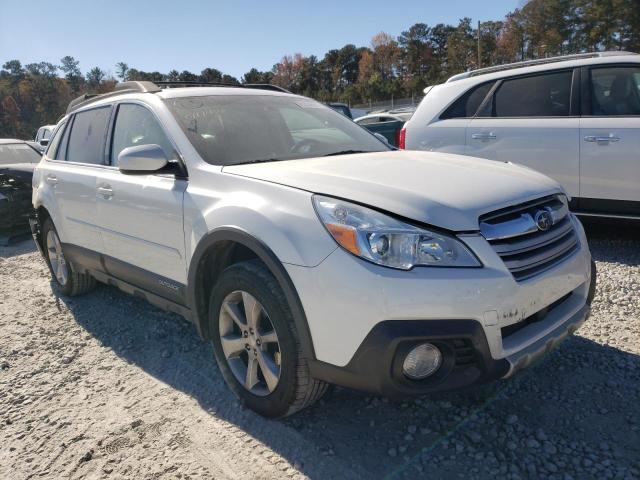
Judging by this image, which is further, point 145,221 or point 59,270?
point 59,270

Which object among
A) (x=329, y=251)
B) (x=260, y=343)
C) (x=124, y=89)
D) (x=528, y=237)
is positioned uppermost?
(x=124, y=89)

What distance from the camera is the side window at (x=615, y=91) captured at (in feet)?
15.5

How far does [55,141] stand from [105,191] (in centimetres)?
163

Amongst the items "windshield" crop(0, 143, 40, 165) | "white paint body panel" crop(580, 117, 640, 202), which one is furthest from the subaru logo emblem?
"windshield" crop(0, 143, 40, 165)

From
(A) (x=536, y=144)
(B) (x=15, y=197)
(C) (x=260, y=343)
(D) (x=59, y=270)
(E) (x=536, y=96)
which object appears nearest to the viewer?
(C) (x=260, y=343)

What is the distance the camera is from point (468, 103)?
567 cm

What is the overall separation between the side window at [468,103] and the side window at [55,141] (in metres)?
3.92

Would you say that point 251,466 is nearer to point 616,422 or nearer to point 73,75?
point 616,422

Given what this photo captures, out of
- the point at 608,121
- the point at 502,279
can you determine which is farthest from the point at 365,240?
the point at 608,121

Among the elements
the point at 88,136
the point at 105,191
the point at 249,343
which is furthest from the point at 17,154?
the point at 249,343

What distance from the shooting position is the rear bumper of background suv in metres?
2.01

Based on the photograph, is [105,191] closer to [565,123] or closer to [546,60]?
[565,123]

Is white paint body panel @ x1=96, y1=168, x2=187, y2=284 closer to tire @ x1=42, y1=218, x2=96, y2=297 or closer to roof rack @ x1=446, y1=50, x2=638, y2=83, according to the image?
tire @ x1=42, y1=218, x2=96, y2=297

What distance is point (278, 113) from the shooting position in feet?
11.7
